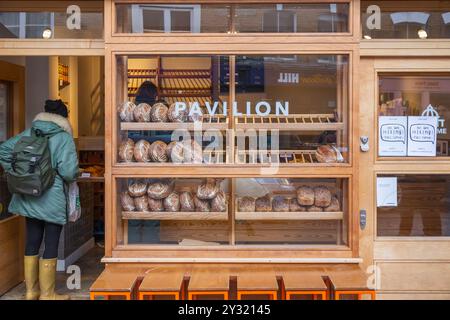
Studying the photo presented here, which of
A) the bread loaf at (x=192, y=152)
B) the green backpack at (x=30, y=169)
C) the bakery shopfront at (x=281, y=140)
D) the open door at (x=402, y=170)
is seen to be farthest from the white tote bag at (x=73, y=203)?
the open door at (x=402, y=170)

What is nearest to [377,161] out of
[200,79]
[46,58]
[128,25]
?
[200,79]

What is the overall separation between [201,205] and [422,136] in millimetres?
1717

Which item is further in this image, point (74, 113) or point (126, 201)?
point (74, 113)

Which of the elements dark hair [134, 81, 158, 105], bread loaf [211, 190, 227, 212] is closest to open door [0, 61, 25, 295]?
dark hair [134, 81, 158, 105]

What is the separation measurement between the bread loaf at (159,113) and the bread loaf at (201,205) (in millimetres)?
636

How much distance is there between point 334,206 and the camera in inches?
162

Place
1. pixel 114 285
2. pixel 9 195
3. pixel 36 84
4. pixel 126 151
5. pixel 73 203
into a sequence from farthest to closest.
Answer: pixel 36 84 → pixel 9 195 → pixel 73 203 → pixel 126 151 → pixel 114 285

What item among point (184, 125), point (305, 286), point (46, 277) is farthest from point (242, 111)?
point (46, 277)

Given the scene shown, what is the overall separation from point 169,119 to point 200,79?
375mm

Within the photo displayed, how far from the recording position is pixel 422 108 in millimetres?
4195

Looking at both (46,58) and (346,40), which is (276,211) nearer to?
(346,40)

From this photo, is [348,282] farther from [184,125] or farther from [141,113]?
[141,113]

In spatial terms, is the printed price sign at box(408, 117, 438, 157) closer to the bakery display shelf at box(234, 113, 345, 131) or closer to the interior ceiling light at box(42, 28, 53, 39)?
the bakery display shelf at box(234, 113, 345, 131)
